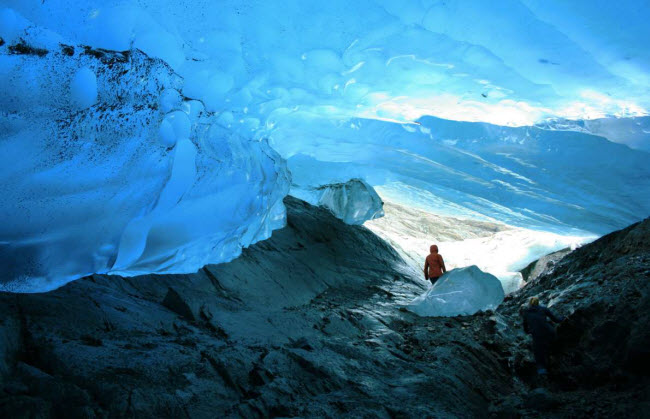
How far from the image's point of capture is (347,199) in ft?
29.9

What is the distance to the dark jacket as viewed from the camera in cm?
373

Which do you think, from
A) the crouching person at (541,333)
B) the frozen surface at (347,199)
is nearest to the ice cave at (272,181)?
the crouching person at (541,333)

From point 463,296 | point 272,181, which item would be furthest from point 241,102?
point 463,296

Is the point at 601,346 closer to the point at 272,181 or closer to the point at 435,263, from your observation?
the point at 435,263

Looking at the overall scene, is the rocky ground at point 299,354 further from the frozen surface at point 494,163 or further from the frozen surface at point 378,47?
the frozen surface at point 378,47

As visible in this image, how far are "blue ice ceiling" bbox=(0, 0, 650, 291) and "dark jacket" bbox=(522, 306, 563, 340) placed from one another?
90.2 inches

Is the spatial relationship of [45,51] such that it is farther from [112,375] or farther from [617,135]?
[617,135]

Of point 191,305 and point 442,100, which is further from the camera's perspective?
point 442,100

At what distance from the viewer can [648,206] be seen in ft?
21.5

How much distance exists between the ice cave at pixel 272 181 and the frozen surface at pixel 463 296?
0.09ft

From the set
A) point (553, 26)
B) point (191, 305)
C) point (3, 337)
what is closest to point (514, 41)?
point (553, 26)

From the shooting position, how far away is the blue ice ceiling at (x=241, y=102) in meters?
2.83

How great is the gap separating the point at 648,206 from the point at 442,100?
167 inches

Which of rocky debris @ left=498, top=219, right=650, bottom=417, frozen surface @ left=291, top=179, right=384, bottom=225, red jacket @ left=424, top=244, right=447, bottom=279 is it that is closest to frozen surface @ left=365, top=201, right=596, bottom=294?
frozen surface @ left=291, top=179, right=384, bottom=225
